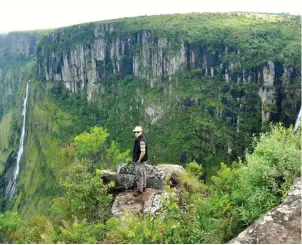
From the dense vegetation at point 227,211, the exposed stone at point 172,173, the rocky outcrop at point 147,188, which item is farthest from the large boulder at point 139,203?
the dense vegetation at point 227,211

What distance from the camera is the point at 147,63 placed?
90.4 m

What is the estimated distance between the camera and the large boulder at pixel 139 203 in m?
12.0

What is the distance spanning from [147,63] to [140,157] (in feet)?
260

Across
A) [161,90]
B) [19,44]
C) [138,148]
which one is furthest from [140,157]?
[19,44]

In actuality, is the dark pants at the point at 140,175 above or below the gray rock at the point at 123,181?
above

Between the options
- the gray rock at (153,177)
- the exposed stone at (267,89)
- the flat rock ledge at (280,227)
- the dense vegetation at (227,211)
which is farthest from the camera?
the exposed stone at (267,89)

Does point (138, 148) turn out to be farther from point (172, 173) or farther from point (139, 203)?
point (172, 173)

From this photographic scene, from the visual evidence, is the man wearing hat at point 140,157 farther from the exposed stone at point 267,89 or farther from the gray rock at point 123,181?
the exposed stone at point 267,89

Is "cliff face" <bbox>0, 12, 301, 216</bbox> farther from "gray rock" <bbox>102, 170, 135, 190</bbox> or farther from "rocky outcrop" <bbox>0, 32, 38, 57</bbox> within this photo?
"rocky outcrop" <bbox>0, 32, 38, 57</bbox>

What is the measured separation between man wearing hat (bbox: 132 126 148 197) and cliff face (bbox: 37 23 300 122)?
5738 cm

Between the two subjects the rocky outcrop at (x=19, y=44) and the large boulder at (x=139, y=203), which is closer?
the large boulder at (x=139, y=203)

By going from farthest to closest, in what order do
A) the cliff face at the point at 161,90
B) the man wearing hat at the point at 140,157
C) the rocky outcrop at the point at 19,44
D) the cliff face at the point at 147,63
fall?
the rocky outcrop at the point at 19,44, the cliff face at the point at 161,90, the cliff face at the point at 147,63, the man wearing hat at the point at 140,157

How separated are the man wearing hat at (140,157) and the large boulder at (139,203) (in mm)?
268

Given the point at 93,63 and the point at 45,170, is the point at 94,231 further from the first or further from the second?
the point at 93,63
